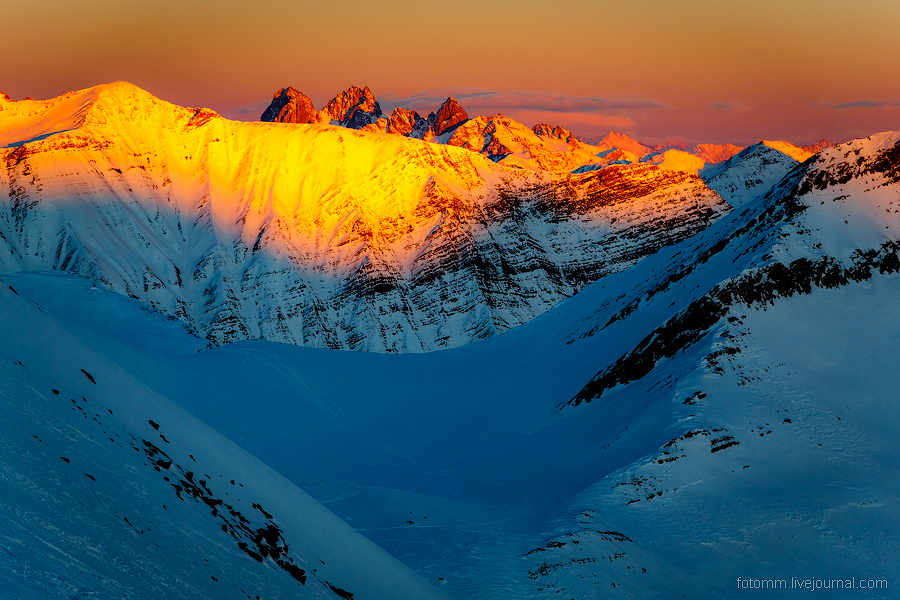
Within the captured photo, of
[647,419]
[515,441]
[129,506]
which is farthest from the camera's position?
[515,441]

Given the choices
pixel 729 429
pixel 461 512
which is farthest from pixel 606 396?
pixel 461 512

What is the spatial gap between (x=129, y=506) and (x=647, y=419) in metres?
31.8

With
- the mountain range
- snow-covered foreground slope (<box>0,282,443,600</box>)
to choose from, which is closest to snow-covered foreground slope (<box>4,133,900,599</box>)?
the mountain range

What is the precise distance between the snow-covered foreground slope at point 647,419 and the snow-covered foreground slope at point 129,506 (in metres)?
9.47

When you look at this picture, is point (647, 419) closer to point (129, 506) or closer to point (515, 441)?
point (515, 441)

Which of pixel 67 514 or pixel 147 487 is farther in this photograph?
pixel 147 487

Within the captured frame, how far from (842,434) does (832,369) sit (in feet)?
20.7

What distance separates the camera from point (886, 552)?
93.6 feet

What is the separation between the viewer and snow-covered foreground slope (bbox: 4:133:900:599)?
28500mm

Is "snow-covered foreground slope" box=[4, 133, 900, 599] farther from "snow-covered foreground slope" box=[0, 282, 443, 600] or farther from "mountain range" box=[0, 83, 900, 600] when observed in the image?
"snow-covered foreground slope" box=[0, 282, 443, 600]

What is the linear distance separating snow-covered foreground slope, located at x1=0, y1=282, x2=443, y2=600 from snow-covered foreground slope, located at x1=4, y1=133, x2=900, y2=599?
9.47 meters

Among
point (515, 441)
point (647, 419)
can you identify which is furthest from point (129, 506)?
point (515, 441)

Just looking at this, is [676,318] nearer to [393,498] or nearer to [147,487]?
[393,498]

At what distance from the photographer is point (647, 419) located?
127ft
